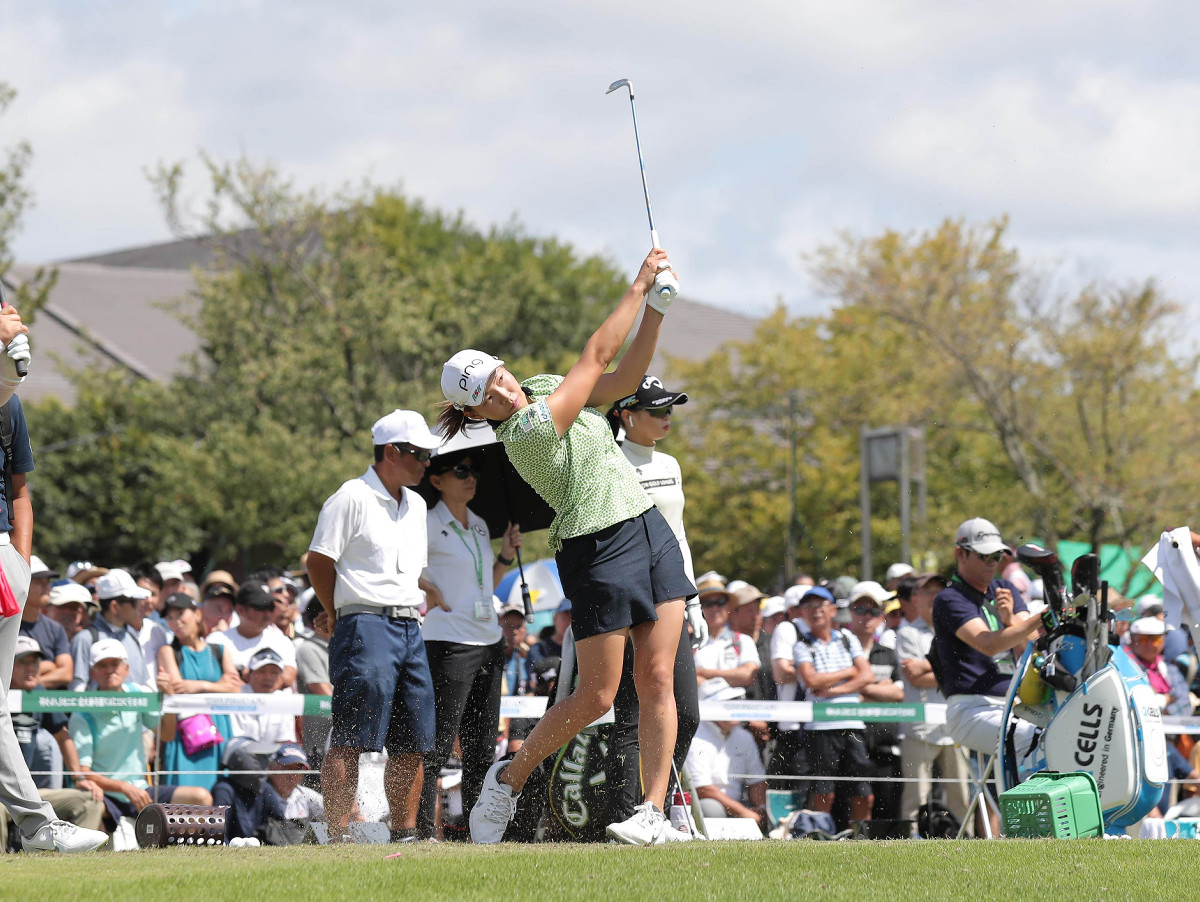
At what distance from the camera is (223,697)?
9.23 metres

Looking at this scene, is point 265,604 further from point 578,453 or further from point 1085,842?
point 1085,842

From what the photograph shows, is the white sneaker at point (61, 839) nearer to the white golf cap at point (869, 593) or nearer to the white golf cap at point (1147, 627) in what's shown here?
the white golf cap at point (869, 593)

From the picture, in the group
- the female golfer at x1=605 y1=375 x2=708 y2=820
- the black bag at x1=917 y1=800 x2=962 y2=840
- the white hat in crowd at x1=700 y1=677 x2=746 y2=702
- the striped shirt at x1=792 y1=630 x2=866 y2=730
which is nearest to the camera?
the female golfer at x1=605 y1=375 x2=708 y2=820

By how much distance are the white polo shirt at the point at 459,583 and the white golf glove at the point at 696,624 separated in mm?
1131

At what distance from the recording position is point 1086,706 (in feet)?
23.9

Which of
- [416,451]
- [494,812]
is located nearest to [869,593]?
[416,451]

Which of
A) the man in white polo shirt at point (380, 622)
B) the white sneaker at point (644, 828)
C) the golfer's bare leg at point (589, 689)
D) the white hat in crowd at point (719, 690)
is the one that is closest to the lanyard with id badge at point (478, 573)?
the man in white polo shirt at point (380, 622)

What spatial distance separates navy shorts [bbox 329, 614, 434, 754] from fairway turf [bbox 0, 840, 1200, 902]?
1.32 meters

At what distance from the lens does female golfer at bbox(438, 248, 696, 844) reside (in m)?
6.07

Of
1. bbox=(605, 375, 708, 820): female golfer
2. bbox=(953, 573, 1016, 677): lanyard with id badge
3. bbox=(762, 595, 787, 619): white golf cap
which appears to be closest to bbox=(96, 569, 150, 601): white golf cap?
bbox=(605, 375, 708, 820): female golfer

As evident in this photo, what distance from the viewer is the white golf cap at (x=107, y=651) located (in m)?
9.42

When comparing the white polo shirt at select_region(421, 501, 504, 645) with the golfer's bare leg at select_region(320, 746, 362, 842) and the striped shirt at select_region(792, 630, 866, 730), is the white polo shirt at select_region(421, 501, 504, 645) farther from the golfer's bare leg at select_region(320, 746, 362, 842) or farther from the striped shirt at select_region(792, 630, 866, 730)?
the striped shirt at select_region(792, 630, 866, 730)

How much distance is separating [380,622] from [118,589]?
344 centimetres

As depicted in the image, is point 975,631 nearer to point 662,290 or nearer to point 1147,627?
point 662,290
